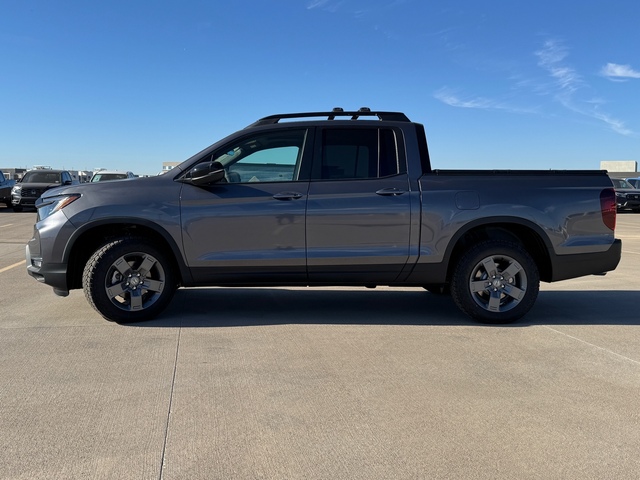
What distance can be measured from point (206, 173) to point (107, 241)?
3.89ft

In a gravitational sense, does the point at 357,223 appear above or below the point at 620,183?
above

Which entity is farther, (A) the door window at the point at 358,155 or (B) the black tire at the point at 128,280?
(A) the door window at the point at 358,155

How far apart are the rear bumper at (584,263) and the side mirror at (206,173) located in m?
3.27

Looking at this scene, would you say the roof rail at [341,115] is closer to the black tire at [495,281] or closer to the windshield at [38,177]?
the black tire at [495,281]

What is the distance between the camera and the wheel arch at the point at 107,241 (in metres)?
5.25

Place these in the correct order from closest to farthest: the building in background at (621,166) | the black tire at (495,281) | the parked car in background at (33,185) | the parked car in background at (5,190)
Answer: the black tire at (495,281)
the parked car in background at (33,185)
the parked car in background at (5,190)
the building in background at (621,166)

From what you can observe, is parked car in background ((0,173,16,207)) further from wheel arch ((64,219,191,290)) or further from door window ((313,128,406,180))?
door window ((313,128,406,180))

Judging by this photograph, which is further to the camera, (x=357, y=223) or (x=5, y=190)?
(x=5, y=190)

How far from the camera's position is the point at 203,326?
531 centimetres

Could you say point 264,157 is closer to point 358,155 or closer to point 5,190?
point 358,155

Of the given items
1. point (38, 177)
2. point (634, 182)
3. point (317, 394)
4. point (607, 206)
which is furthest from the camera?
point (634, 182)

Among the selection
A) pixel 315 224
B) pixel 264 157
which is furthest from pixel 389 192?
pixel 264 157

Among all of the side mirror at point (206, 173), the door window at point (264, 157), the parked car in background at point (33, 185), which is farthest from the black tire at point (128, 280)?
the parked car in background at point (33, 185)

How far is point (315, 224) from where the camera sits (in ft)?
17.5
